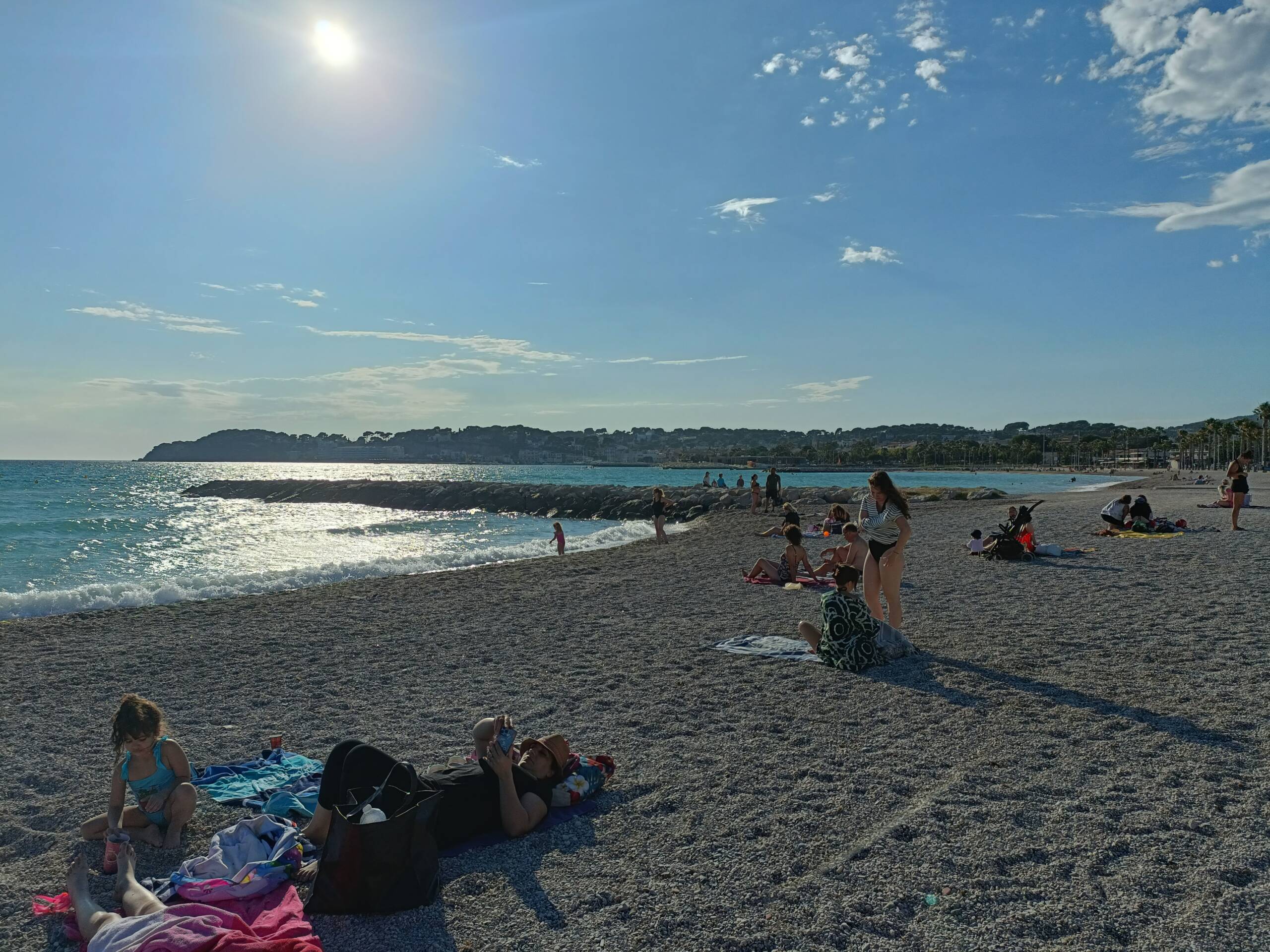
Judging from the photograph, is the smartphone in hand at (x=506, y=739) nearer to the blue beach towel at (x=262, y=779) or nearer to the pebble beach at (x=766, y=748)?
the pebble beach at (x=766, y=748)

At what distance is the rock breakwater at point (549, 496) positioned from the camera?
123ft

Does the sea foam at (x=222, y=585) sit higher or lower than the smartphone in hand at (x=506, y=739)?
lower

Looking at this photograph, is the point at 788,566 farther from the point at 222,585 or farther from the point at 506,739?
the point at 222,585

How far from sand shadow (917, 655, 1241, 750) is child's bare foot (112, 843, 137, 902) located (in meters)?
5.61

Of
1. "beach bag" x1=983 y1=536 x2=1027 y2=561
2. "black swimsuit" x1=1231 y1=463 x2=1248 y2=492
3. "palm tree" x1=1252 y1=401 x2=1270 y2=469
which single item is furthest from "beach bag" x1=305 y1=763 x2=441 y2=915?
"palm tree" x1=1252 y1=401 x2=1270 y2=469

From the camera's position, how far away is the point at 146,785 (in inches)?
158

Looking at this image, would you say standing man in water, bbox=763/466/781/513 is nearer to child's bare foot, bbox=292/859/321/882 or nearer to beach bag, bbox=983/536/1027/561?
beach bag, bbox=983/536/1027/561

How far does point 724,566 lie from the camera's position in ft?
47.6

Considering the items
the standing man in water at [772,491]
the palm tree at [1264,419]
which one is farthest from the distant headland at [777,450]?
the standing man in water at [772,491]

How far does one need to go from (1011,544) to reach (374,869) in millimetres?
12328

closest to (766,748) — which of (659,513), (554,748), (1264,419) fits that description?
(554,748)

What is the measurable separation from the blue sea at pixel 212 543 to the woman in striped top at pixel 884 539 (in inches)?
413

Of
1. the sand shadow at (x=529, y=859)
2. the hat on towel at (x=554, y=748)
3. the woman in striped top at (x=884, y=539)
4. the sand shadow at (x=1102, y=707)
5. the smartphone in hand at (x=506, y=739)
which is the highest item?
the woman in striped top at (x=884, y=539)

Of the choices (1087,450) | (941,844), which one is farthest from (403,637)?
(1087,450)
